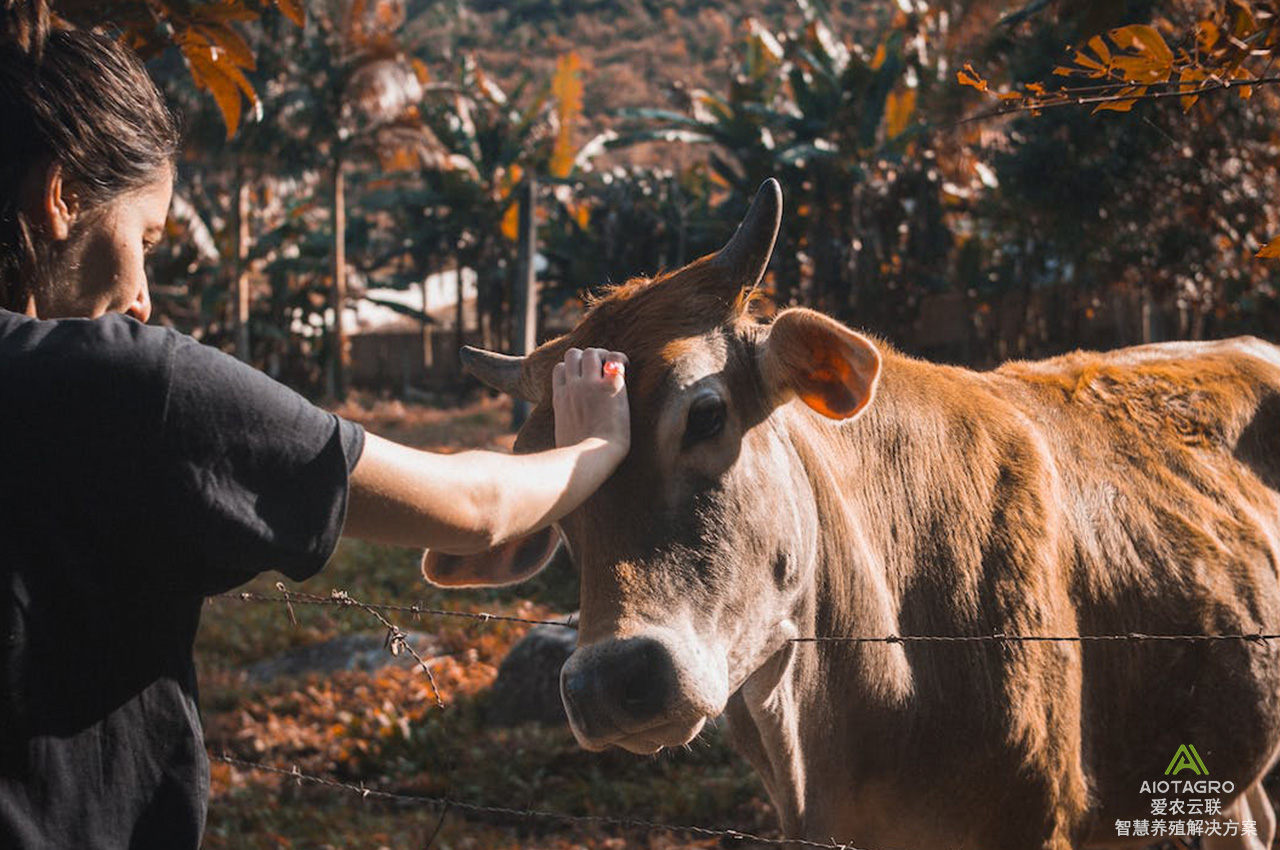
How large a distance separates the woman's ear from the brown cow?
1.25m

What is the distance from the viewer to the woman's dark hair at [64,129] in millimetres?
1651

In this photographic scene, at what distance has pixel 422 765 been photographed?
24.5 ft

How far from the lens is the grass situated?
255 inches

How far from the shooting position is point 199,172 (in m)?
33.1

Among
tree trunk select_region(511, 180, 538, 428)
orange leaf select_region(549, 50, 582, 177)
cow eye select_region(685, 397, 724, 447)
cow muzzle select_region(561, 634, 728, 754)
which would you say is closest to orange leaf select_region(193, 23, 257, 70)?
cow eye select_region(685, 397, 724, 447)

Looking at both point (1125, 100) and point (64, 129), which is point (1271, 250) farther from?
point (64, 129)

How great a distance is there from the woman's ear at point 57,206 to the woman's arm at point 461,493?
22.0 inches

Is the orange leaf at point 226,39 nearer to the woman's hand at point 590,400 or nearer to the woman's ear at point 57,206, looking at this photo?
the woman's hand at point 590,400

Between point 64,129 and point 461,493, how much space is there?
30.1 inches

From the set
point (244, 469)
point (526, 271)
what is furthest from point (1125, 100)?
point (526, 271)

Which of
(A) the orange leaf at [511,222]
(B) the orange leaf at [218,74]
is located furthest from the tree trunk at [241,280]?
(B) the orange leaf at [218,74]

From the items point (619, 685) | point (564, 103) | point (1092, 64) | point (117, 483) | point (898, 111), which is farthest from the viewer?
point (564, 103)

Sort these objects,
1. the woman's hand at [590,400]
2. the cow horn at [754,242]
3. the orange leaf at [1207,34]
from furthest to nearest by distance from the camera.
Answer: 1. the cow horn at [754,242]
2. the woman's hand at [590,400]
3. the orange leaf at [1207,34]

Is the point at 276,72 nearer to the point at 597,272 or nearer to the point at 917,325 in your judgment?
the point at 597,272
